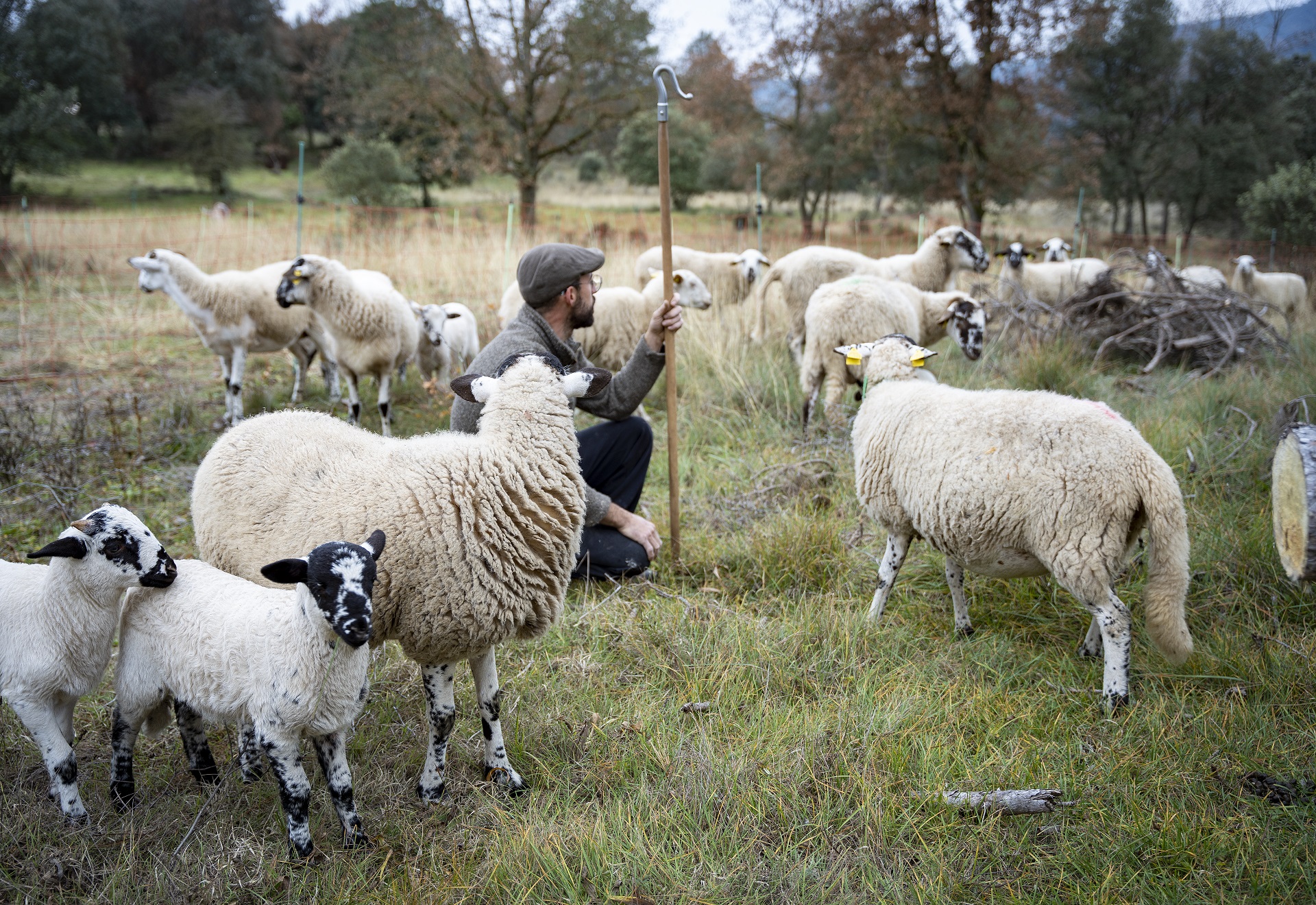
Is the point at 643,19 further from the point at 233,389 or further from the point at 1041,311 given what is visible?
the point at 233,389

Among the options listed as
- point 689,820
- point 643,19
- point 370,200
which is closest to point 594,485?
point 689,820

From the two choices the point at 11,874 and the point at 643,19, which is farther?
the point at 643,19

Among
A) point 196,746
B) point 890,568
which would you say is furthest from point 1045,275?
point 196,746

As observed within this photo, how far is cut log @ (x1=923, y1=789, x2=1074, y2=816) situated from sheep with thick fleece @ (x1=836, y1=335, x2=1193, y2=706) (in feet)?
2.38

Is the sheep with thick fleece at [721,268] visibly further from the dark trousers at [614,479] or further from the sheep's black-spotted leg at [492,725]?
the sheep's black-spotted leg at [492,725]

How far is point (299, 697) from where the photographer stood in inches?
85.0

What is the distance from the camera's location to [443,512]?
2531 mm

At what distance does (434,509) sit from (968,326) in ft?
17.0

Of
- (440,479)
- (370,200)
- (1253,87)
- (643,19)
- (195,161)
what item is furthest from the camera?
(195,161)

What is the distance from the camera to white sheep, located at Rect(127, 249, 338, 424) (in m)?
6.90

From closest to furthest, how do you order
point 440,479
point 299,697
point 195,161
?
point 299,697
point 440,479
point 195,161

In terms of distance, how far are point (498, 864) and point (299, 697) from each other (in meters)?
0.74

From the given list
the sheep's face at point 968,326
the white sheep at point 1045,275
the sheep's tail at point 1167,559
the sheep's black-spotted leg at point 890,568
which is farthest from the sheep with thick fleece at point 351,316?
the white sheep at point 1045,275

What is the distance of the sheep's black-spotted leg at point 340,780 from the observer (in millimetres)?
2330
